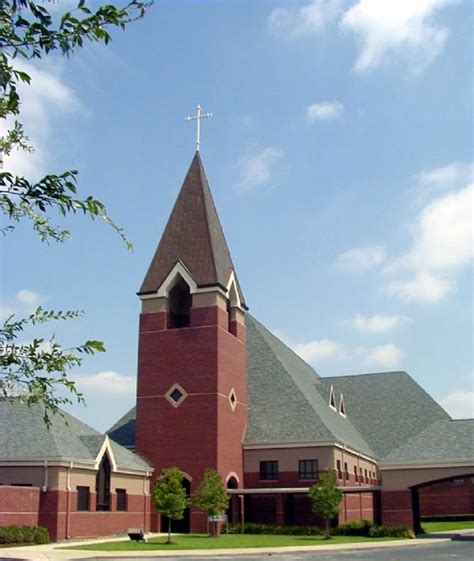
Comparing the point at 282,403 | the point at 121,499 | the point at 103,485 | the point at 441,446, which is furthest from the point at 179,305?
the point at 441,446

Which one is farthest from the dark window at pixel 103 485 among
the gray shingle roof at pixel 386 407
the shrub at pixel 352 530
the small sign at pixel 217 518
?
the gray shingle roof at pixel 386 407

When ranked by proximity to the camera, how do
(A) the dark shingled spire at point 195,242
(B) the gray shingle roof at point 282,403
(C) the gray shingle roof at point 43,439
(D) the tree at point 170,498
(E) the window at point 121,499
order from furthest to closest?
(A) the dark shingled spire at point 195,242
(B) the gray shingle roof at point 282,403
(E) the window at point 121,499
(D) the tree at point 170,498
(C) the gray shingle roof at point 43,439

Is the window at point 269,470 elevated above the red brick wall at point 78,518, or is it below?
above

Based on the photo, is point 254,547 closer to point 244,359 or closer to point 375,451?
point 244,359

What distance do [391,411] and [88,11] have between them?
57392 mm

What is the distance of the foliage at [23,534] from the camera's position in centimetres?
2955

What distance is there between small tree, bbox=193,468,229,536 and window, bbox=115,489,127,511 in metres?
3.85

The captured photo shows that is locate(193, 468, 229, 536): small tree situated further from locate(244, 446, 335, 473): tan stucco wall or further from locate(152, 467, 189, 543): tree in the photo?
locate(244, 446, 335, 473): tan stucco wall

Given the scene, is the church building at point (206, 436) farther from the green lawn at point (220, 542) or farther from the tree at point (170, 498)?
the tree at point (170, 498)

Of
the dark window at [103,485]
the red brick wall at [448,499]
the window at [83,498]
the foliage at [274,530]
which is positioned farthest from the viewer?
the red brick wall at [448,499]

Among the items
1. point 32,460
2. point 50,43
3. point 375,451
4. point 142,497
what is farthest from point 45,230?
point 375,451

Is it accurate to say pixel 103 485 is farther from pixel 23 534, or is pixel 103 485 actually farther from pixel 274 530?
pixel 274 530

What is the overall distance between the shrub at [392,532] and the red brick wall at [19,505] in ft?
54.4

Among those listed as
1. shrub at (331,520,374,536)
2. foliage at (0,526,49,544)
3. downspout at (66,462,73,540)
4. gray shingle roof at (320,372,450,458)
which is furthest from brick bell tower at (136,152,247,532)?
gray shingle roof at (320,372,450,458)
